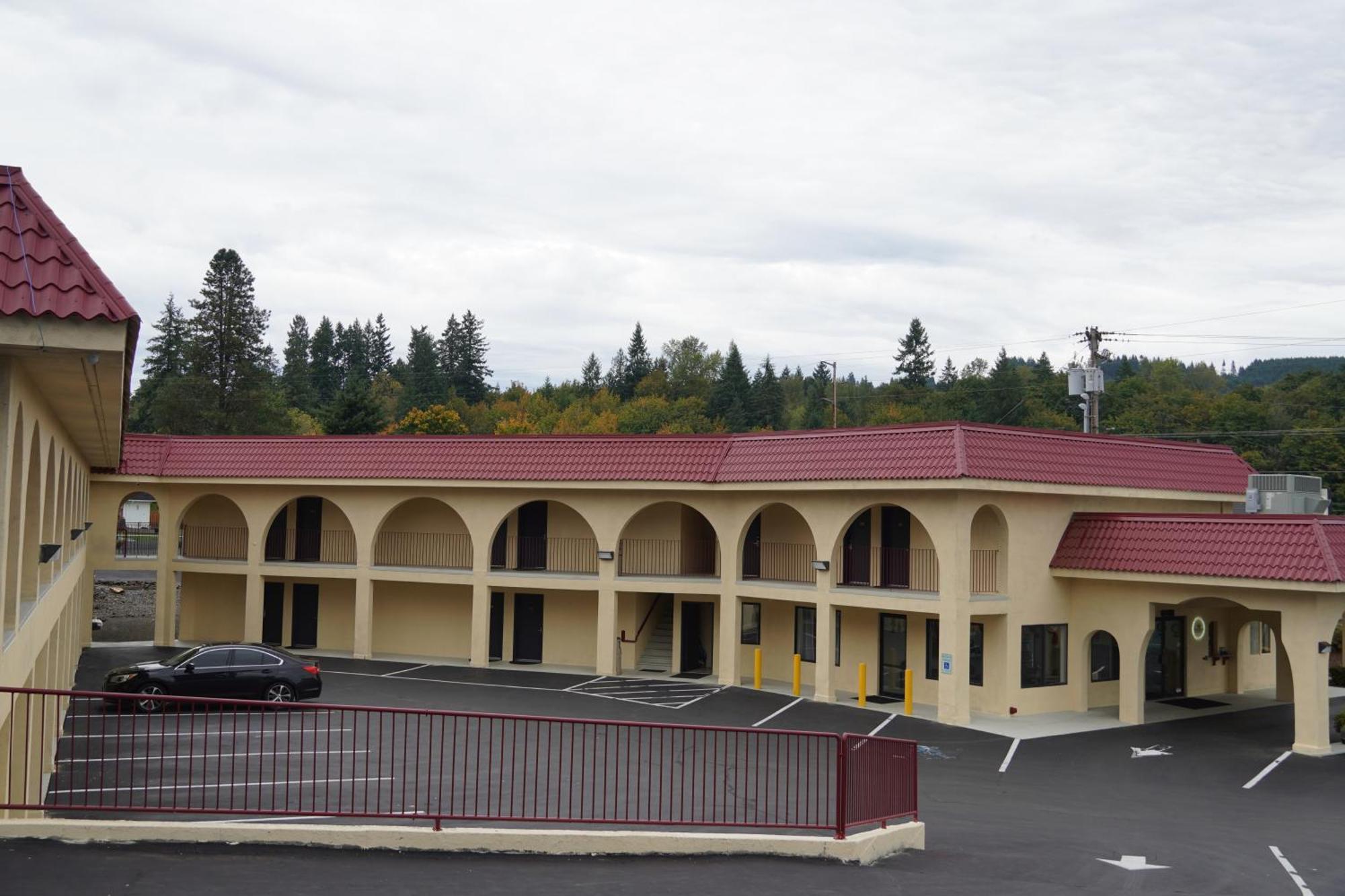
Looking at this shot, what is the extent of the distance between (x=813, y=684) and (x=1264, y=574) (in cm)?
1106

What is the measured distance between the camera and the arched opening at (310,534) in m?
34.5

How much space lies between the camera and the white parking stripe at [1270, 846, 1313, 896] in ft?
43.8

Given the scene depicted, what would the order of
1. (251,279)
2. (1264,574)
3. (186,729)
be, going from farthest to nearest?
(251,279) < (1264,574) < (186,729)

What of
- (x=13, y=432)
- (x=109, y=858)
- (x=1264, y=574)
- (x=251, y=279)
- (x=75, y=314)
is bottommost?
(x=109, y=858)

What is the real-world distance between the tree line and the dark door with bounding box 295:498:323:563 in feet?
110

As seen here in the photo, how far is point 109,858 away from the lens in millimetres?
9531

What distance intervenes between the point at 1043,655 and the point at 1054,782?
7.19 meters

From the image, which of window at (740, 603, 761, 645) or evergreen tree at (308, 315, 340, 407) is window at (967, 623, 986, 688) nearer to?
window at (740, 603, 761, 645)

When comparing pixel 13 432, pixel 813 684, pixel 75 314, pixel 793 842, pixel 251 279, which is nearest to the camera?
pixel 75 314

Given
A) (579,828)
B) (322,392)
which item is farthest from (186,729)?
(322,392)

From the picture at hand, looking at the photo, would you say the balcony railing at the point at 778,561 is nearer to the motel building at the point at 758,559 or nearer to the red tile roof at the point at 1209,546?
the motel building at the point at 758,559

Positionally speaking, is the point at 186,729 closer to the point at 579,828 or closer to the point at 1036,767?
the point at 579,828

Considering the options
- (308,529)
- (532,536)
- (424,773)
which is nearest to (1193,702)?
(532,536)

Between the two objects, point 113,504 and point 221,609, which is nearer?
point 113,504
